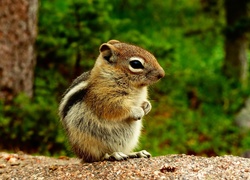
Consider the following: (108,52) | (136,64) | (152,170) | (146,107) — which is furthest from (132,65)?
(152,170)

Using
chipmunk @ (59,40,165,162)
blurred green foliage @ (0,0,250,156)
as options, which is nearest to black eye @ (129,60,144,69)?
chipmunk @ (59,40,165,162)

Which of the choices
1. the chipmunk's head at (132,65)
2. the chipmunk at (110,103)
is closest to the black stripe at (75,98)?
the chipmunk at (110,103)

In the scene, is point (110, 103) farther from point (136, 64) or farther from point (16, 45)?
point (16, 45)

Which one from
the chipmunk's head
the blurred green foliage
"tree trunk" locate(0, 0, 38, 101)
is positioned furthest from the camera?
"tree trunk" locate(0, 0, 38, 101)

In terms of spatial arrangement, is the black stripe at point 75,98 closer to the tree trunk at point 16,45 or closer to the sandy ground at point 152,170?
the sandy ground at point 152,170

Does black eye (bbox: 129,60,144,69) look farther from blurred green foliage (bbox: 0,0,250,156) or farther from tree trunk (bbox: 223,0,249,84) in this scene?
tree trunk (bbox: 223,0,249,84)

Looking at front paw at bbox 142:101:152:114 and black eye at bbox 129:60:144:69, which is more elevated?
black eye at bbox 129:60:144:69

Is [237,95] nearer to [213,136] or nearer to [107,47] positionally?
[213,136]

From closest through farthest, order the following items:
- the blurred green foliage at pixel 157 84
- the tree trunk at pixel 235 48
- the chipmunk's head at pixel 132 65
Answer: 1. the chipmunk's head at pixel 132 65
2. the blurred green foliage at pixel 157 84
3. the tree trunk at pixel 235 48
